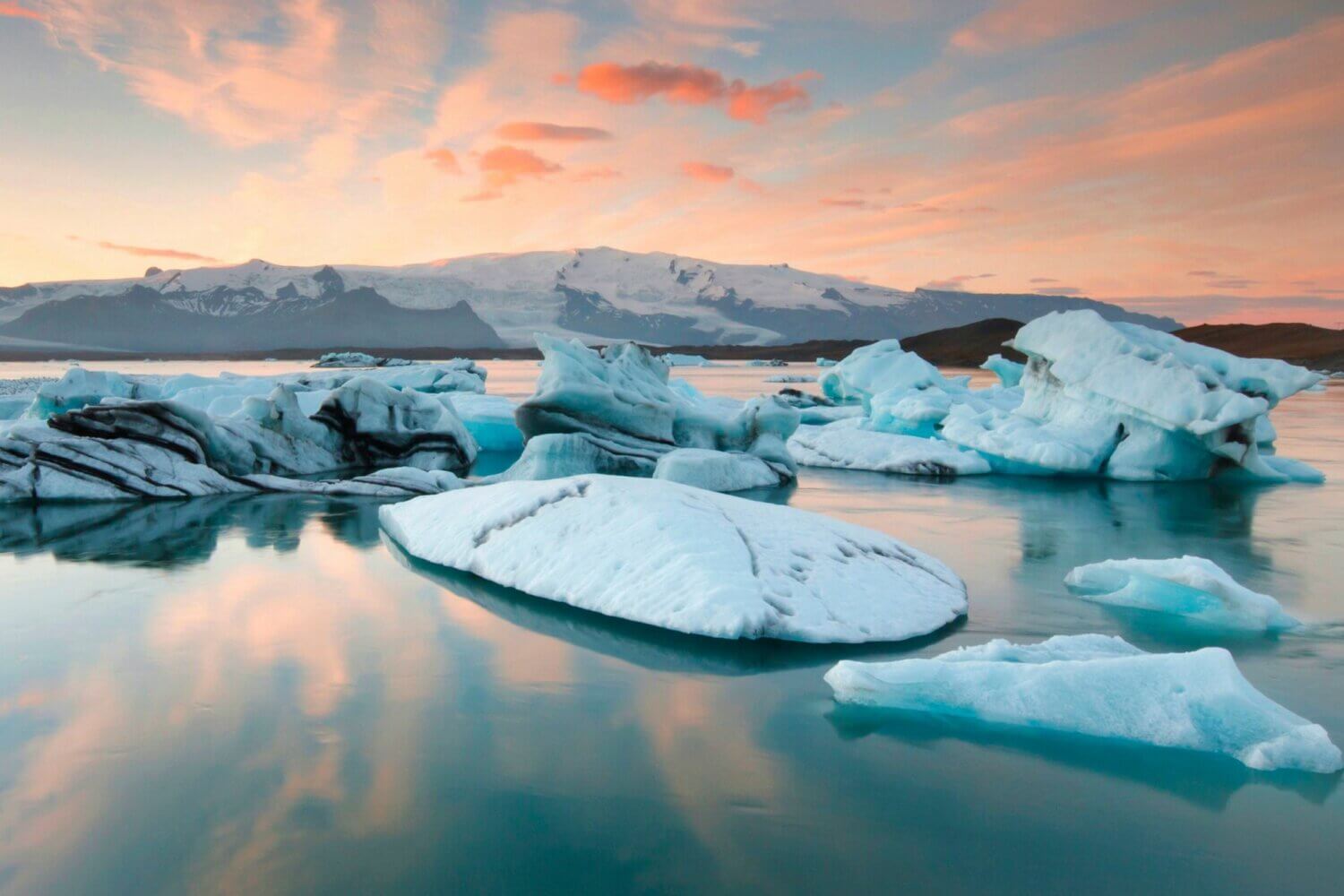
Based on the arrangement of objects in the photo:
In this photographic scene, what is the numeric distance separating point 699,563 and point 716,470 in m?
5.64

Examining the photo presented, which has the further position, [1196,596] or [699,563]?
[1196,596]

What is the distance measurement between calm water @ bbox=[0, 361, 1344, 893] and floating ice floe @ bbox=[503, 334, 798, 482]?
5302 millimetres

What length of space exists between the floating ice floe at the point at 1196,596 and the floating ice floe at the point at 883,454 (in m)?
7.12

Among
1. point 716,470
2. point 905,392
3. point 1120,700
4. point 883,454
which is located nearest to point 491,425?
point 716,470

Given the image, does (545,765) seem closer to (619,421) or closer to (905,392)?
(619,421)

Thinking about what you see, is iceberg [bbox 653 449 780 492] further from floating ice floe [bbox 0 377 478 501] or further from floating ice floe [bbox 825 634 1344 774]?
floating ice floe [bbox 825 634 1344 774]

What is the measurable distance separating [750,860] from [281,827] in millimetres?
1478

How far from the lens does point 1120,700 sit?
11.6ft

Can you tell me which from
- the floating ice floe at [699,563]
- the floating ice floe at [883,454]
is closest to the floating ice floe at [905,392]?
the floating ice floe at [883,454]

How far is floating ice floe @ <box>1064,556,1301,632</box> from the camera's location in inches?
202

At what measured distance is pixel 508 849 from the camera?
2.75 m

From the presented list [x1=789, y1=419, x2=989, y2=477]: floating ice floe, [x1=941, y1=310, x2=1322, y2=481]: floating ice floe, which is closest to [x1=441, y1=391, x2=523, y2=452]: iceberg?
[x1=789, y1=419, x2=989, y2=477]: floating ice floe

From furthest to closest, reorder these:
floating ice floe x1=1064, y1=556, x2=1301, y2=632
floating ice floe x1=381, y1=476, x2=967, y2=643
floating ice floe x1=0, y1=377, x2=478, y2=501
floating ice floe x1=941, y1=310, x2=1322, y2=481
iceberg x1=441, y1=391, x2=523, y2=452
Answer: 1. iceberg x1=441, y1=391, x2=523, y2=452
2. floating ice floe x1=941, y1=310, x2=1322, y2=481
3. floating ice floe x1=0, y1=377, x2=478, y2=501
4. floating ice floe x1=1064, y1=556, x2=1301, y2=632
5. floating ice floe x1=381, y1=476, x2=967, y2=643

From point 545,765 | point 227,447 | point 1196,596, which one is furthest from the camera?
point 227,447
